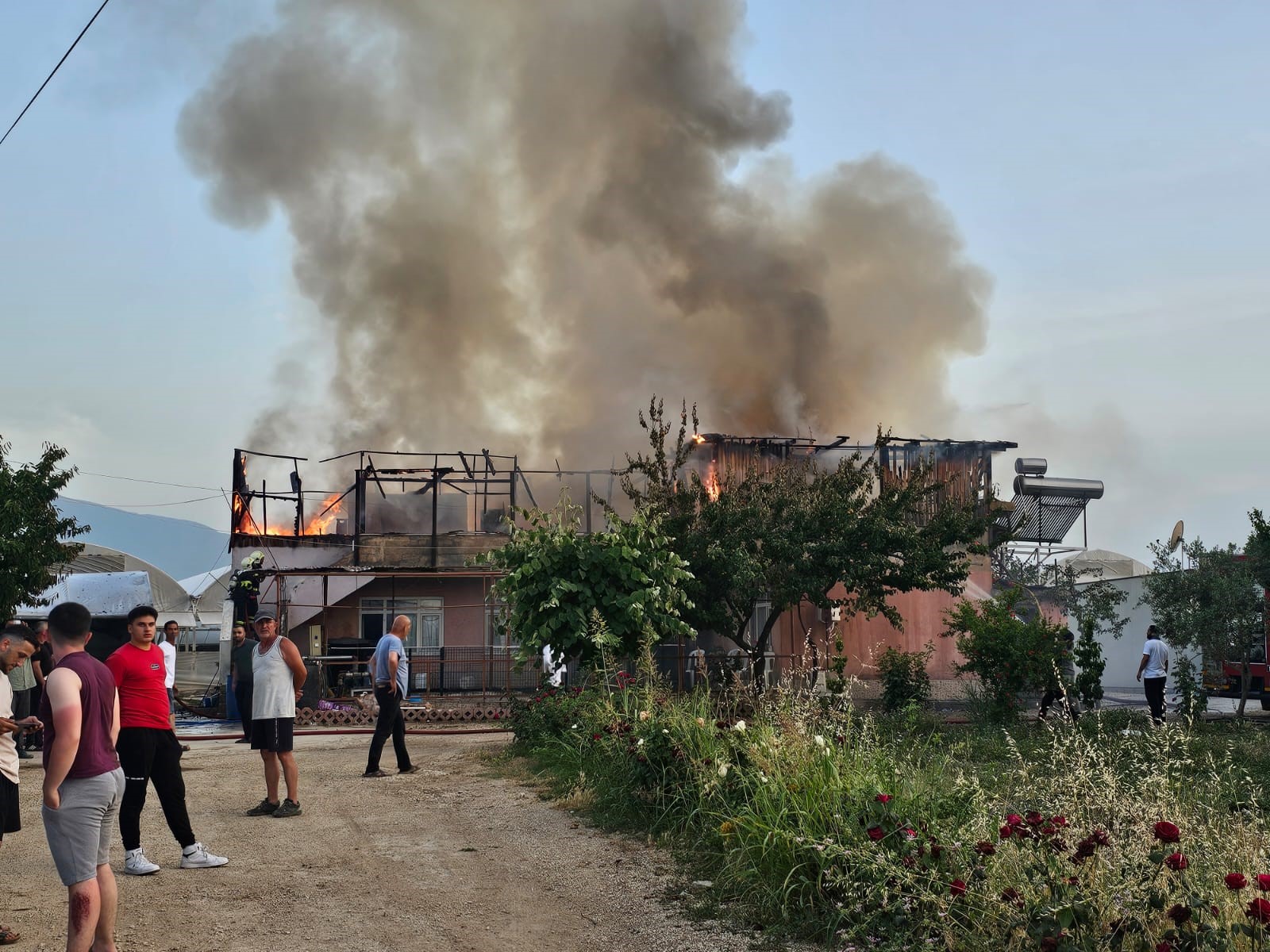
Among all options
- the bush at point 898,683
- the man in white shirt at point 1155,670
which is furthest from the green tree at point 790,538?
the man in white shirt at point 1155,670

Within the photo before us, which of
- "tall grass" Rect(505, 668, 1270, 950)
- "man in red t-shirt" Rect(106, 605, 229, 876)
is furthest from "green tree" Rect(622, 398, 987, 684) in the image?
"man in red t-shirt" Rect(106, 605, 229, 876)

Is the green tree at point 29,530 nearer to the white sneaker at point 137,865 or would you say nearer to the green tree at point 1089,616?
the white sneaker at point 137,865

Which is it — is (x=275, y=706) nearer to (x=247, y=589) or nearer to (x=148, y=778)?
(x=148, y=778)

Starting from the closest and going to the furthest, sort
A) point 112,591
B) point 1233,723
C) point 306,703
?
point 1233,723, point 306,703, point 112,591

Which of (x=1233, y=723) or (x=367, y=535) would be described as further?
(x=367, y=535)

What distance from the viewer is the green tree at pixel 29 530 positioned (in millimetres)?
17391

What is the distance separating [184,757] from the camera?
13.7 m

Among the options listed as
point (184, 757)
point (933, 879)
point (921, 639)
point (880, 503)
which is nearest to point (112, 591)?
point (184, 757)

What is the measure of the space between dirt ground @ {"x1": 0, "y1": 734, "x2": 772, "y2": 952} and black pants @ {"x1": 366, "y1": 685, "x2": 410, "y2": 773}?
1103 millimetres

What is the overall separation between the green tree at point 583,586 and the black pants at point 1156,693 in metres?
6.96

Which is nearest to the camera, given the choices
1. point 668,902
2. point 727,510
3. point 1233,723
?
point 668,902

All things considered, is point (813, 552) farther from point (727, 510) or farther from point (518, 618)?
point (518, 618)

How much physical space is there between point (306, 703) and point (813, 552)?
879 centimetres

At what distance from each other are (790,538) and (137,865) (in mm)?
12050
